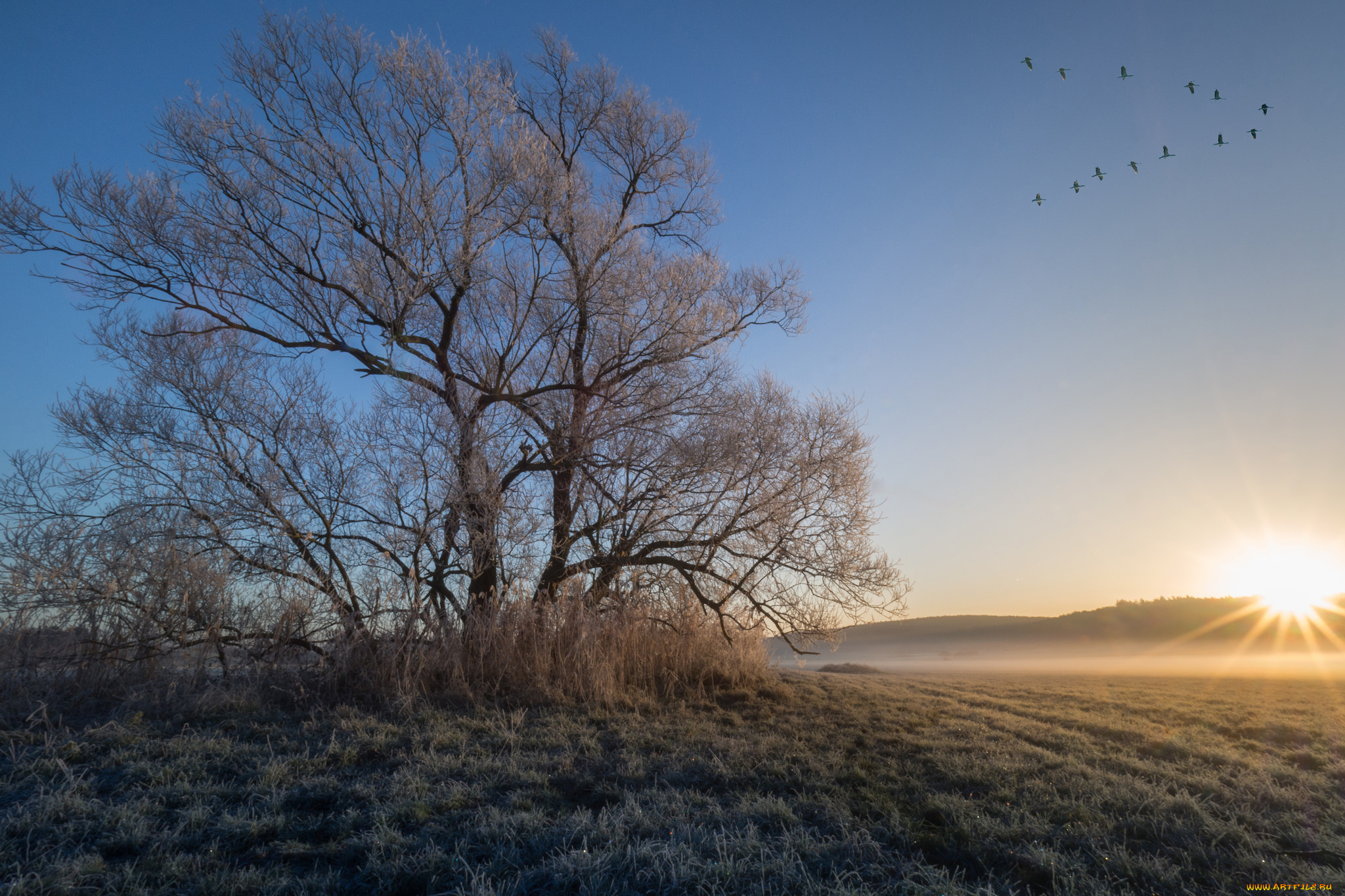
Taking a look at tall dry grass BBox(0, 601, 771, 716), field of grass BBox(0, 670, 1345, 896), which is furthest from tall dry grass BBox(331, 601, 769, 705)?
field of grass BBox(0, 670, 1345, 896)

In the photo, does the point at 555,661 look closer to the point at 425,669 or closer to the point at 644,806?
the point at 425,669

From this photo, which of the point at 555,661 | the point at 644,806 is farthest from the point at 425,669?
the point at 644,806

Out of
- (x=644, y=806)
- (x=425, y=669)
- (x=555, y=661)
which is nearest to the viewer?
(x=644, y=806)

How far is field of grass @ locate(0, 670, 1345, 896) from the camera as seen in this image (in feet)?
9.46

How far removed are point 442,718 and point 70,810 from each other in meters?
2.87

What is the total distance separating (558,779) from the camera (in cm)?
449

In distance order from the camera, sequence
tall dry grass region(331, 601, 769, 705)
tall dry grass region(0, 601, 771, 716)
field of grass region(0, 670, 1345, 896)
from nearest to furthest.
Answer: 1. field of grass region(0, 670, 1345, 896)
2. tall dry grass region(0, 601, 771, 716)
3. tall dry grass region(331, 601, 769, 705)

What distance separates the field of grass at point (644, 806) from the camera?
113 inches

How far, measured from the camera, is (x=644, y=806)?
156 inches

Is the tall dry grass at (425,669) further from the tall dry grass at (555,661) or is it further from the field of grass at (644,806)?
the field of grass at (644,806)

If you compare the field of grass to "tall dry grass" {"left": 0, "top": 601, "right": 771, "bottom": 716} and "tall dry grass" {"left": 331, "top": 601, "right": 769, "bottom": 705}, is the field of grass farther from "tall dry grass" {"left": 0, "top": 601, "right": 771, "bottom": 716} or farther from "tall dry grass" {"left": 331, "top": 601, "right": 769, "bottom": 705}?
"tall dry grass" {"left": 331, "top": 601, "right": 769, "bottom": 705}

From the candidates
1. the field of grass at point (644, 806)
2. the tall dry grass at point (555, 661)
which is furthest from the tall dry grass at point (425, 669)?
the field of grass at point (644, 806)

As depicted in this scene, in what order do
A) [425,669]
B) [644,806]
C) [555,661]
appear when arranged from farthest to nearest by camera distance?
[555,661] < [425,669] < [644,806]

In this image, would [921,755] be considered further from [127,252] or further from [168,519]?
[127,252]
